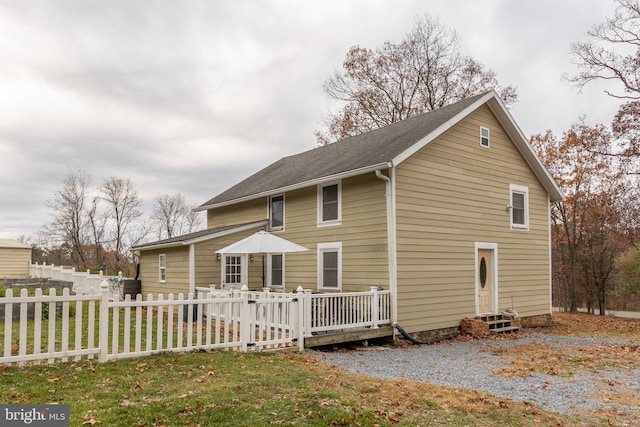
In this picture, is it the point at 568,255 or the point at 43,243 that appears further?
the point at 43,243

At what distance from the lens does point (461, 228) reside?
41.6 feet

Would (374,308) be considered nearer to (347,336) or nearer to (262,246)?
(347,336)

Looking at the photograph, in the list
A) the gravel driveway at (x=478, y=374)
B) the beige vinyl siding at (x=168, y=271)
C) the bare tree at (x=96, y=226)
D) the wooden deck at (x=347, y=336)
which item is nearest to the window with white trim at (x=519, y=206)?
the gravel driveway at (x=478, y=374)

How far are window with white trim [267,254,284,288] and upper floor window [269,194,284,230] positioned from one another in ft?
3.34

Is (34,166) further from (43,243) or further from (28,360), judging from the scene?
(28,360)

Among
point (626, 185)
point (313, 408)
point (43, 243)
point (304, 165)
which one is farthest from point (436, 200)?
point (43, 243)

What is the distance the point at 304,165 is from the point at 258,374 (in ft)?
36.7

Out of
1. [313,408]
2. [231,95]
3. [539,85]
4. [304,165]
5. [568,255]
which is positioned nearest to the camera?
[313,408]

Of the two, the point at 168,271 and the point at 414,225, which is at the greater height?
the point at 414,225

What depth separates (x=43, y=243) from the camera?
43.8 m

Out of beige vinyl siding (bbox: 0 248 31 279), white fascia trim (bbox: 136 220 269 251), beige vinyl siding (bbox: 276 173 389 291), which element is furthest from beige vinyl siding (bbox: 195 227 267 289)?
beige vinyl siding (bbox: 0 248 31 279)

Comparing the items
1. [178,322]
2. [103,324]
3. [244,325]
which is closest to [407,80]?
[244,325]

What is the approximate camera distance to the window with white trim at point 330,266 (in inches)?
488

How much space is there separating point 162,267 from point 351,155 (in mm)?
7960
